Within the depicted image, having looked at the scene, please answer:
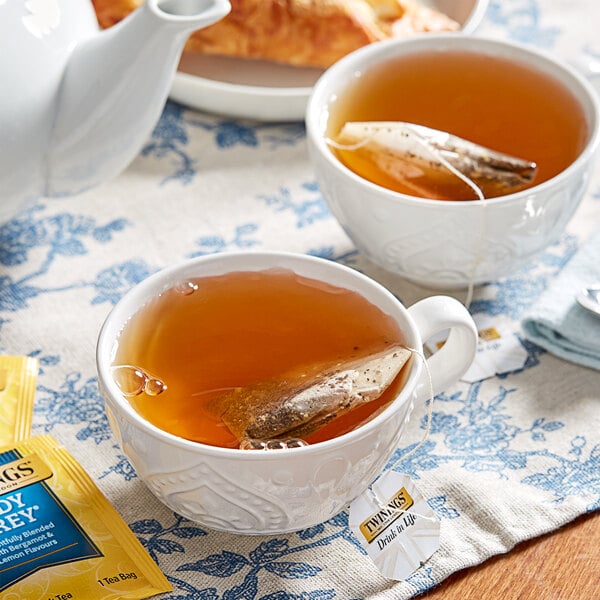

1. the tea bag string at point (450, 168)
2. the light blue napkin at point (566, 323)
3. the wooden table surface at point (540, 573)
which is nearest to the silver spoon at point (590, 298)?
the light blue napkin at point (566, 323)

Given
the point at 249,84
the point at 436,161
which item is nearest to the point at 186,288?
the point at 436,161

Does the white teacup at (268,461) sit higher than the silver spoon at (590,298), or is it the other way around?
the white teacup at (268,461)

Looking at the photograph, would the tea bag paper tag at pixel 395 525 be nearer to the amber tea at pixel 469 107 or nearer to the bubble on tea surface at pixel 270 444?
the bubble on tea surface at pixel 270 444

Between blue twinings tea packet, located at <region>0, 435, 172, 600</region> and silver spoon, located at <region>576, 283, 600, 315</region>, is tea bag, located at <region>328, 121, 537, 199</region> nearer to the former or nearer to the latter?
silver spoon, located at <region>576, 283, 600, 315</region>

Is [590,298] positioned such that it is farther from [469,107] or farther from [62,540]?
[62,540]

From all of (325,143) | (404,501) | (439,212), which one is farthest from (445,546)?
(325,143)

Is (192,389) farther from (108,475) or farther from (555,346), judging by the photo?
(555,346)
